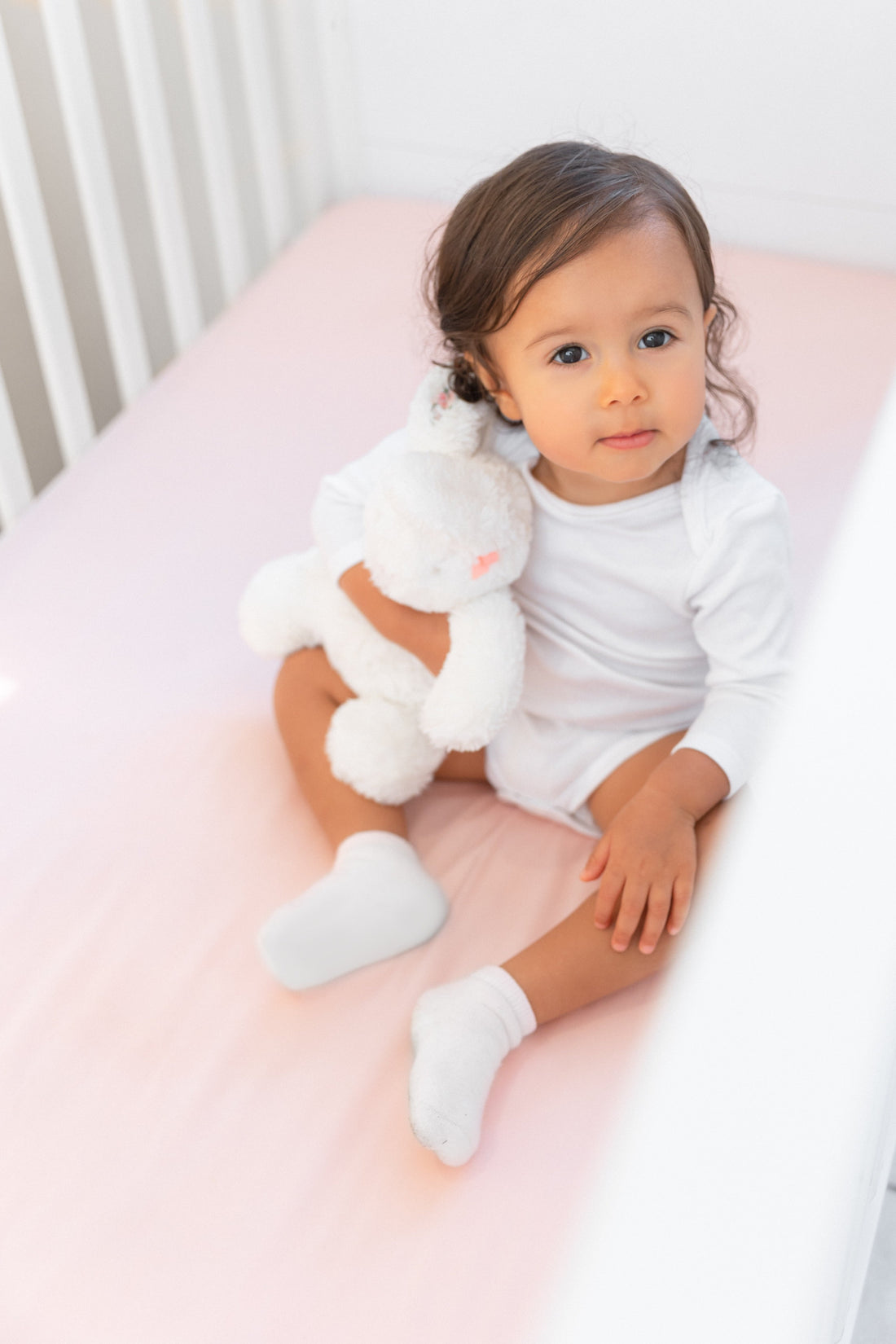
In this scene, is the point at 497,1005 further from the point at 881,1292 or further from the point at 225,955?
the point at 881,1292

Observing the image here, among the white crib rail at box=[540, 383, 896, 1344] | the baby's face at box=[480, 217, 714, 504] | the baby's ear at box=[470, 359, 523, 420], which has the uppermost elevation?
the white crib rail at box=[540, 383, 896, 1344]

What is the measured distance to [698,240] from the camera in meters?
0.76

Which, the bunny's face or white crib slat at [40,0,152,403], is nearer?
the bunny's face

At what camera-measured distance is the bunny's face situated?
82 centimetres

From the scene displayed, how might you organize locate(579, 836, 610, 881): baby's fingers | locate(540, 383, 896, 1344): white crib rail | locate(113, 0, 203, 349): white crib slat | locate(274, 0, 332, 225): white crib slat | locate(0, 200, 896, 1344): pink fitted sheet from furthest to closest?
1. locate(274, 0, 332, 225): white crib slat
2. locate(113, 0, 203, 349): white crib slat
3. locate(579, 836, 610, 881): baby's fingers
4. locate(0, 200, 896, 1344): pink fitted sheet
5. locate(540, 383, 896, 1344): white crib rail

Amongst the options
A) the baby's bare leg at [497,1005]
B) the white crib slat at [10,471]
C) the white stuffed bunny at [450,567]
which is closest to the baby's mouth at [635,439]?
the white stuffed bunny at [450,567]

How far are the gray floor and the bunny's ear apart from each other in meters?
0.60

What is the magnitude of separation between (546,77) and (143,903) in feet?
3.47

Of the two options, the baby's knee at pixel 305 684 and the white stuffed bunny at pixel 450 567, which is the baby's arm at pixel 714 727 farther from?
the baby's knee at pixel 305 684

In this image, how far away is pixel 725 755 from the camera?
803 mm

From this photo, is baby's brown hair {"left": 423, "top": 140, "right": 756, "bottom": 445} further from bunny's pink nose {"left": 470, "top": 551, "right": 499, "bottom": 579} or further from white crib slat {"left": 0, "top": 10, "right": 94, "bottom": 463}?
white crib slat {"left": 0, "top": 10, "right": 94, "bottom": 463}

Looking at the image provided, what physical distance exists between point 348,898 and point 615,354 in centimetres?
37

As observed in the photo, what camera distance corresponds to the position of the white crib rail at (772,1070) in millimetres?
273

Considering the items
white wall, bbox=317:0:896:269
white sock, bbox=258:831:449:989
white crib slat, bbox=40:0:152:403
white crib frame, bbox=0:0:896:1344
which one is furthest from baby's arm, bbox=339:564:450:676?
white wall, bbox=317:0:896:269
